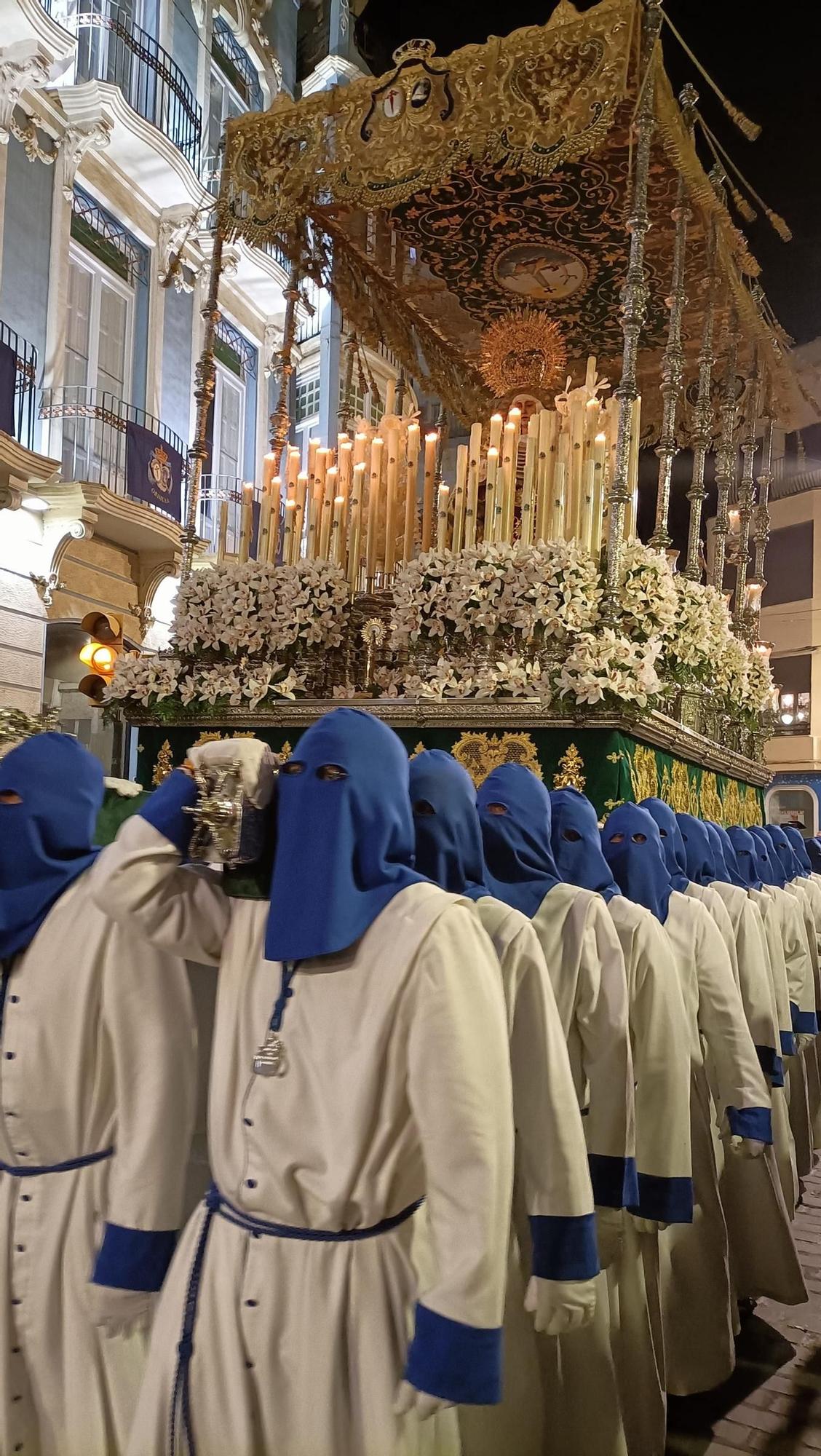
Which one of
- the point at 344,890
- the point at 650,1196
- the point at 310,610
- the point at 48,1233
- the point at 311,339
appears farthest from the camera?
the point at 311,339

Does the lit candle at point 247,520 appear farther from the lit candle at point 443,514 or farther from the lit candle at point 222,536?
the lit candle at point 443,514

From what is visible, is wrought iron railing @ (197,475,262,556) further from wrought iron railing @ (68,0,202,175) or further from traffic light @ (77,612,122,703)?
traffic light @ (77,612,122,703)

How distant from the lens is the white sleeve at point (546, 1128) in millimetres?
2195

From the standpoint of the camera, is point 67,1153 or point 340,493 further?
point 340,493

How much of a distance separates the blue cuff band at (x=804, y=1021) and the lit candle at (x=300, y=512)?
3721mm

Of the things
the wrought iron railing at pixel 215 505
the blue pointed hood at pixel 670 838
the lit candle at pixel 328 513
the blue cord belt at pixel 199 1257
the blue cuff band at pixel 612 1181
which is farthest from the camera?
the wrought iron railing at pixel 215 505

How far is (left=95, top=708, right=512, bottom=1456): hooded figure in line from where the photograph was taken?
1839 mm

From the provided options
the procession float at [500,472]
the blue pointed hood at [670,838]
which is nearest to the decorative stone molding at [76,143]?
the procession float at [500,472]

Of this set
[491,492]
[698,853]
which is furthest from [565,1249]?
[491,492]

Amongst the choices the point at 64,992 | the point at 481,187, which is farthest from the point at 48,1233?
the point at 481,187

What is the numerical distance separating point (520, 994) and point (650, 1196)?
1056 mm

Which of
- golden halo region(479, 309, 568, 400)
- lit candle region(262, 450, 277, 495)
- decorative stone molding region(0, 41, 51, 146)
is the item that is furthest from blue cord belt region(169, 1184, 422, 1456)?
decorative stone molding region(0, 41, 51, 146)

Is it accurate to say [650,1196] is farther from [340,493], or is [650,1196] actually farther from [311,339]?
[311,339]

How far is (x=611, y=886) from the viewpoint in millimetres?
3354
